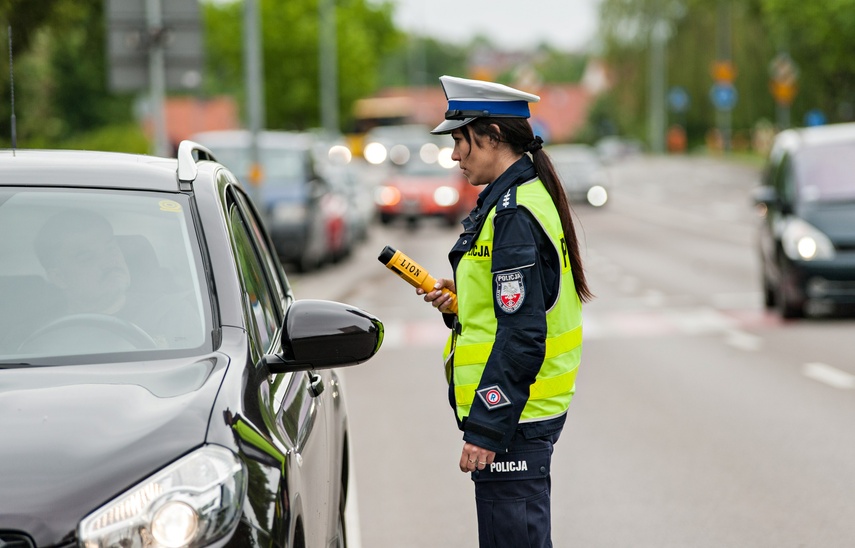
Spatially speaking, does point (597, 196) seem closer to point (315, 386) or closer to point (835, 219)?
point (835, 219)

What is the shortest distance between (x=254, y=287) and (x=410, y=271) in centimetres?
44

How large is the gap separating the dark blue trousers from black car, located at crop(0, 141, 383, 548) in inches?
17.8

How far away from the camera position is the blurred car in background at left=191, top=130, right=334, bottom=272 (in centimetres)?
2188

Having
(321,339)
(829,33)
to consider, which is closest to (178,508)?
(321,339)

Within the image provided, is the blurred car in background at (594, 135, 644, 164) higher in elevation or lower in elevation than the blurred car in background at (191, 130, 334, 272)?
higher

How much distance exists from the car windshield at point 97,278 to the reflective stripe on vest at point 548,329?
69 centimetres

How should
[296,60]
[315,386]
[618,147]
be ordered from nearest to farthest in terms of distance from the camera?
[315,386] → [296,60] → [618,147]

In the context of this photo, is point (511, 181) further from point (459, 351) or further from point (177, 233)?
point (177, 233)

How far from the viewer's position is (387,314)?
1777 cm

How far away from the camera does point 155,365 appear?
11.6ft

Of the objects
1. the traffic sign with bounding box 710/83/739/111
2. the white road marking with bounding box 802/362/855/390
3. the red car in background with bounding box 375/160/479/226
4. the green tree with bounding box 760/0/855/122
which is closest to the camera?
the white road marking with bounding box 802/362/855/390

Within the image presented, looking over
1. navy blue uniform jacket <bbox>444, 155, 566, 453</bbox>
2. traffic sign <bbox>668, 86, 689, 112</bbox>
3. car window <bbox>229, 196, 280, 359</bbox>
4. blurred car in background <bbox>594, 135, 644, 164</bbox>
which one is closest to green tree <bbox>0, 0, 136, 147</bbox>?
car window <bbox>229, 196, 280, 359</bbox>

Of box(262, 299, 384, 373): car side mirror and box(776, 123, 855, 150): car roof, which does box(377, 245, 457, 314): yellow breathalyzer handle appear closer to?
box(262, 299, 384, 373): car side mirror

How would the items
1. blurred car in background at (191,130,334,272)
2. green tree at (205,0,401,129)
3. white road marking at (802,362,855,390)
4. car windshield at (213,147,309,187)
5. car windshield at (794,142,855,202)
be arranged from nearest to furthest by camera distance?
white road marking at (802,362,855,390) → car windshield at (794,142,855,202) → blurred car in background at (191,130,334,272) → car windshield at (213,147,309,187) → green tree at (205,0,401,129)
